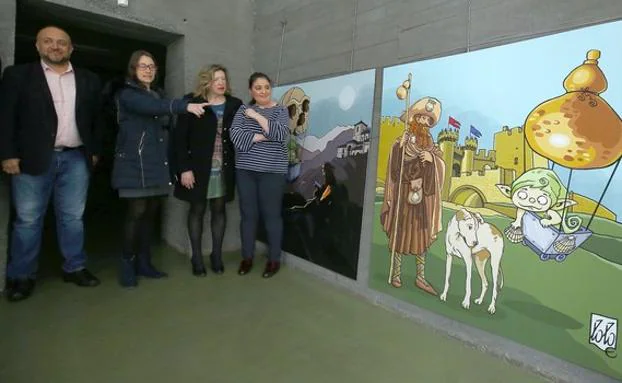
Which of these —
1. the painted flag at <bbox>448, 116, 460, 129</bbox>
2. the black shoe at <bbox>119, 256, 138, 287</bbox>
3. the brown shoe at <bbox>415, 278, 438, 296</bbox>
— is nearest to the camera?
the painted flag at <bbox>448, 116, 460, 129</bbox>

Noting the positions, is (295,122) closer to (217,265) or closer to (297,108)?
(297,108)

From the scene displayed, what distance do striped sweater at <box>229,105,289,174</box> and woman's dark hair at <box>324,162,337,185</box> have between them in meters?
0.29

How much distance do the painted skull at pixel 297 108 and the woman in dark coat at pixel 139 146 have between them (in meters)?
0.65

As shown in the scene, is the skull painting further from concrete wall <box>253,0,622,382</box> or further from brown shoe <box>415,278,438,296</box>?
brown shoe <box>415,278,438,296</box>

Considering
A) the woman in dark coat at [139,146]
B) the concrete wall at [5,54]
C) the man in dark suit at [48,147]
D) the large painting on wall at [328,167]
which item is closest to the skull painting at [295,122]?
the large painting on wall at [328,167]

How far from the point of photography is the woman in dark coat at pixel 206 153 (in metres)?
2.65

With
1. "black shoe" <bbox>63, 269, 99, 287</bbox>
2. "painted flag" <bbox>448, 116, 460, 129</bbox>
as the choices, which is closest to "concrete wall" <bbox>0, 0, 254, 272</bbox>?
"black shoe" <bbox>63, 269, 99, 287</bbox>

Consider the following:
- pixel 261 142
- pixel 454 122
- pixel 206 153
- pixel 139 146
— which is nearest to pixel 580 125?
pixel 454 122

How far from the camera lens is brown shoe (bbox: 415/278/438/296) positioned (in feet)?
6.74

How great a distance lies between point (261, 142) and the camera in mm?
2695

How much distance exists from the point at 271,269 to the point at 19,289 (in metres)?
1.44

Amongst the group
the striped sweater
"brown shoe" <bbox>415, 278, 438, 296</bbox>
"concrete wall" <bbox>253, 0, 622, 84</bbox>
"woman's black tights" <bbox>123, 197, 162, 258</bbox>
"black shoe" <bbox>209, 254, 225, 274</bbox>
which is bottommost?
"black shoe" <bbox>209, 254, 225, 274</bbox>

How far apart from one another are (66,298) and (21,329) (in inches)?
15.0

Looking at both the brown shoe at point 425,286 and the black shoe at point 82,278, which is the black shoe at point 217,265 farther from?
the brown shoe at point 425,286
